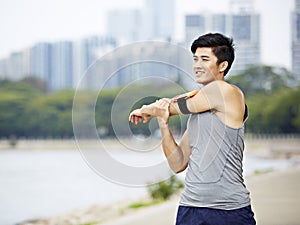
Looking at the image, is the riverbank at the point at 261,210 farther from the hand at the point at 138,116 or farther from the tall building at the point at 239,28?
the hand at the point at 138,116

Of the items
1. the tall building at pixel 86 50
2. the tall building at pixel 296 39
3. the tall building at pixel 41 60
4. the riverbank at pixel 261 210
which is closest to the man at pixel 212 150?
the riverbank at pixel 261 210

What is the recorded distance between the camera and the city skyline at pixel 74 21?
6.69 m

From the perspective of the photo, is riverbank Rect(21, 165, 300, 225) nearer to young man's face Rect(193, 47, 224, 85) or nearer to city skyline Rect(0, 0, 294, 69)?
city skyline Rect(0, 0, 294, 69)

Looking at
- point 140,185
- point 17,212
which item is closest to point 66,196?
point 17,212

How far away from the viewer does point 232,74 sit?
267 inches

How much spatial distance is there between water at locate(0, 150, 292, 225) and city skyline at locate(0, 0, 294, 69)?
1.59 m

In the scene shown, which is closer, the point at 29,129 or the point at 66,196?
the point at 66,196

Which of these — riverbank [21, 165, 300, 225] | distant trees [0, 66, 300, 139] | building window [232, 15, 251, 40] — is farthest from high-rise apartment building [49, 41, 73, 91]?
building window [232, 15, 251, 40]

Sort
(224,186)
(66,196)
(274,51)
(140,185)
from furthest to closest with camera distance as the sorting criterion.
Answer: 1. (66,196)
2. (274,51)
3. (140,185)
4. (224,186)

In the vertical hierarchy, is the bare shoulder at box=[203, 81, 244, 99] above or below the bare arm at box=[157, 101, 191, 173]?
above

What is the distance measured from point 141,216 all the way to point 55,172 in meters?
6.83

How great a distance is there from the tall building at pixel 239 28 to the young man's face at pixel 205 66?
4.55m

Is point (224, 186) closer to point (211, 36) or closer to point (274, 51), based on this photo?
point (211, 36)

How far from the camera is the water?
27.2 feet
